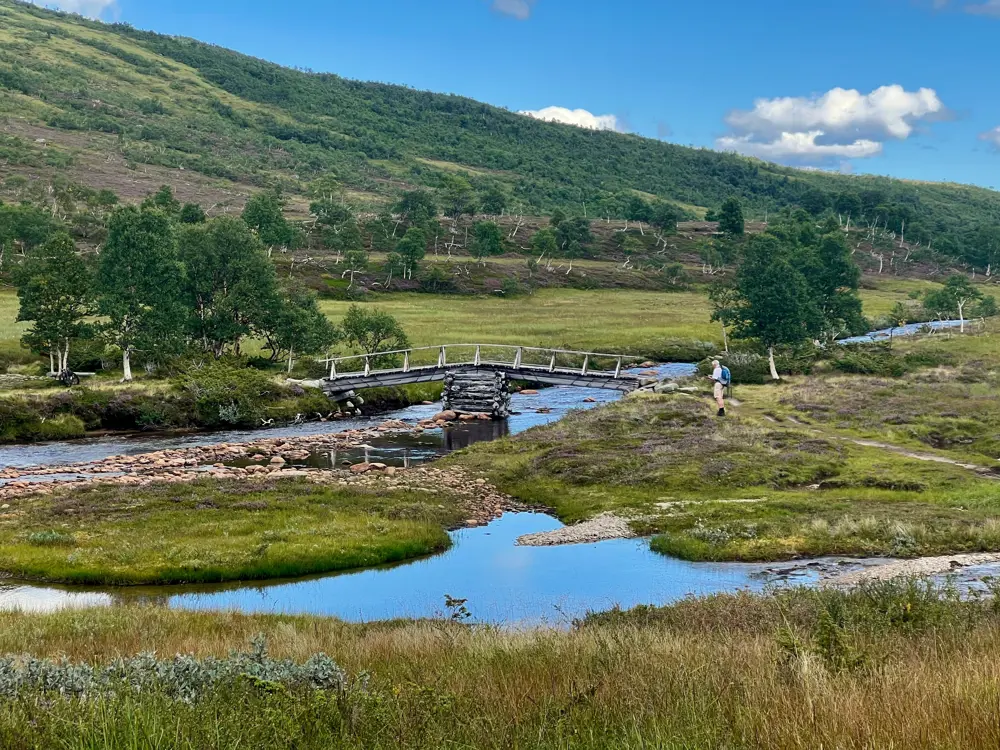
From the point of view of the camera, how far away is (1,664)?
9688mm

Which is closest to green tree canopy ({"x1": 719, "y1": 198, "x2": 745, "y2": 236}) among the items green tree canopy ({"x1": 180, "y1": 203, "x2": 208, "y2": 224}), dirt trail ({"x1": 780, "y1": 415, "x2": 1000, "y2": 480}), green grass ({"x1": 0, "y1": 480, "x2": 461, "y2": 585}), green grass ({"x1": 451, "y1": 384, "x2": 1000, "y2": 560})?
green tree canopy ({"x1": 180, "y1": 203, "x2": 208, "y2": 224})

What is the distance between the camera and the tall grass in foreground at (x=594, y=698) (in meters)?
6.54

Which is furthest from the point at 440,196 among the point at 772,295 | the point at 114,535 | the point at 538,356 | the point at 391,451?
the point at 114,535

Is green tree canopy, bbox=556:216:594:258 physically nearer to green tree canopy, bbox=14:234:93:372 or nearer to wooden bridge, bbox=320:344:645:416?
wooden bridge, bbox=320:344:645:416

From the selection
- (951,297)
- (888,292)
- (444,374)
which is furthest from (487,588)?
(888,292)

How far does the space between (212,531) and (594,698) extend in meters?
22.9

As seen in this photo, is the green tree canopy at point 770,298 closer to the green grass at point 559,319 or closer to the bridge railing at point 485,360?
the bridge railing at point 485,360

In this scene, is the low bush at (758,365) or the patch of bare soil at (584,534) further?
the low bush at (758,365)

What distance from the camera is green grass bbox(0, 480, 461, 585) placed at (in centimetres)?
2530

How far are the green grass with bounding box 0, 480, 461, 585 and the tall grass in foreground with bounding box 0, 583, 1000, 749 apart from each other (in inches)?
501

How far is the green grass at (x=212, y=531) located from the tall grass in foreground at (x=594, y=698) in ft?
41.8

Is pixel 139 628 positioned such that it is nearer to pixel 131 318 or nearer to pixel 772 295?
pixel 131 318

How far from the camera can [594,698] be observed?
820 cm

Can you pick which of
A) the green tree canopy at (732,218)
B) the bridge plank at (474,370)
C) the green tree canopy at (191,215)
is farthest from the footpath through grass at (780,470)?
the green tree canopy at (732,218)
